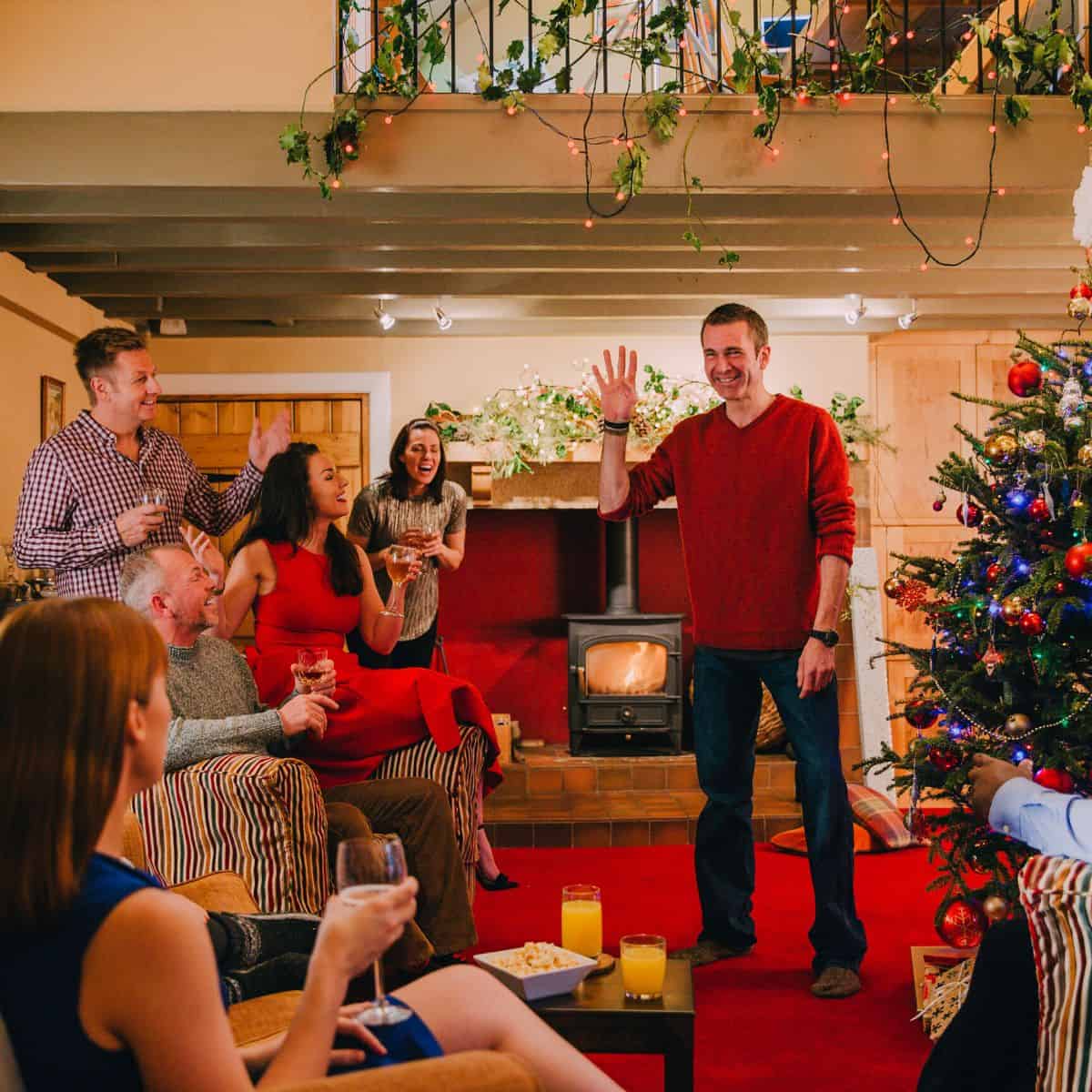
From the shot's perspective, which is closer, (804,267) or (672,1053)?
(672,1053)

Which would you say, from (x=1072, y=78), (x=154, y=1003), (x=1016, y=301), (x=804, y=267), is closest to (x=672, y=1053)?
→ (x=154, y=1003)

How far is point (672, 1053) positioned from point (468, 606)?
15.2 ft

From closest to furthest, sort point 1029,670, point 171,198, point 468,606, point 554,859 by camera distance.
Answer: point 1029,670
point 171,198
point 554,859
point 468,606

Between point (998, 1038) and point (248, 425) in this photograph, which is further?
point (248, 425)

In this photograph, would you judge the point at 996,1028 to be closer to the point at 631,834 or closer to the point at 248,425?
the point at 631,834

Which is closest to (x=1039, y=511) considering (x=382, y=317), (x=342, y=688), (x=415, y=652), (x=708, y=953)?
(x=708, y=953)

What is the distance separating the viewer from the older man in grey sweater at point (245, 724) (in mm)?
2600

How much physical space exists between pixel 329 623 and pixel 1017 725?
1788 millimetres

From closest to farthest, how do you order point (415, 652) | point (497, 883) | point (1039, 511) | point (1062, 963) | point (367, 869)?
point (367, 869)
point (1062, 963)
point (1039, 511)
point (497, 883)
point (415, 652)

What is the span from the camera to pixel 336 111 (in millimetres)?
3912

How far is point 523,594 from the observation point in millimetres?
6457

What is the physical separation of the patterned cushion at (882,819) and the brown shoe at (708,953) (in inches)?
65.0

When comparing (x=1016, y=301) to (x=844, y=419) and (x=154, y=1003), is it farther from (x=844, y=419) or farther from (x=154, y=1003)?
(x=154, y=1003)

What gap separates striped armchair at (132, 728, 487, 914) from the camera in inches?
96.8
